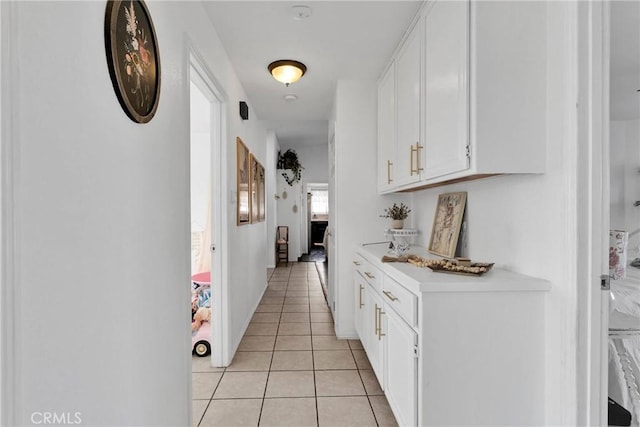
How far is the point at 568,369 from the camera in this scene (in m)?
1.37

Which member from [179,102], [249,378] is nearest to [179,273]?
[179,102]

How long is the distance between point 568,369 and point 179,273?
1.72 metres

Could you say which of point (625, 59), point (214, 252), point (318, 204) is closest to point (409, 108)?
point (625, 59)

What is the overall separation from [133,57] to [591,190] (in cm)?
174

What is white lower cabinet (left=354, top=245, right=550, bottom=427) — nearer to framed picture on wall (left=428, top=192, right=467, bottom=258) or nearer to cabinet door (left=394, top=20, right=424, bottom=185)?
framed picture on wall (left=428, top=192, right=467, bottom=258)

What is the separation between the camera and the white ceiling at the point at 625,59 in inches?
60.7

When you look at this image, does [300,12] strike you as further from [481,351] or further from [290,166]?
[290,166]

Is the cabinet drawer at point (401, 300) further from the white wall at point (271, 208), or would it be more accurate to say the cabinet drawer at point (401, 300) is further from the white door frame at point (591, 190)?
the white wall at point (271, 208)

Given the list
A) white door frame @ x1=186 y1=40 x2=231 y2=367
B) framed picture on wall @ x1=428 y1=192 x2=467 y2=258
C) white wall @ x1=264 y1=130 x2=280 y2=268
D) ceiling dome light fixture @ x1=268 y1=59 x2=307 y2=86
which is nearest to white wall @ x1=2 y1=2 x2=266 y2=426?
white door frame @ x1=186 y1=40 x2=231 y2=367

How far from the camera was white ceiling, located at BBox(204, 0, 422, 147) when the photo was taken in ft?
6.86

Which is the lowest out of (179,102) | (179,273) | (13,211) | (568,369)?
(568,369)

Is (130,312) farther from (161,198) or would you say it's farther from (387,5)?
(387,5)

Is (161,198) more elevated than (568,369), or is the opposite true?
(161,198)

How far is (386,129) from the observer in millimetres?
2914
